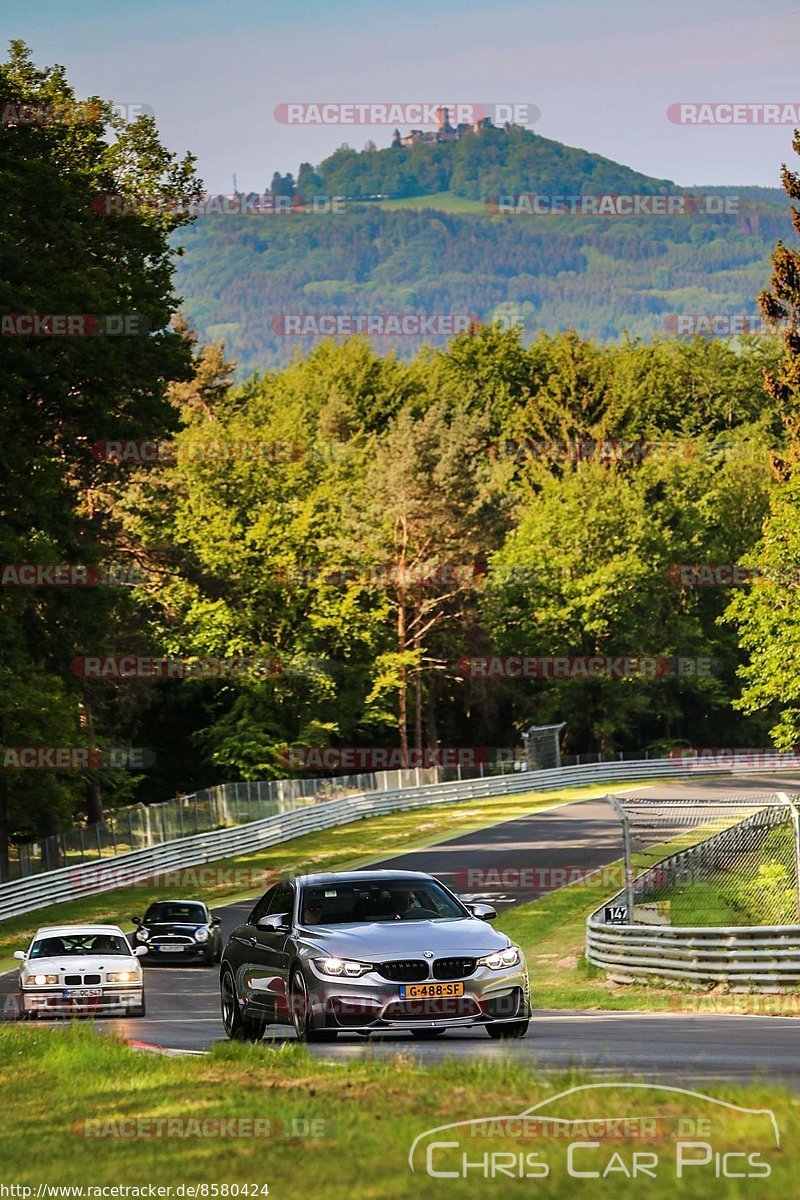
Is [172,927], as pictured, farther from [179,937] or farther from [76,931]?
[76,931]

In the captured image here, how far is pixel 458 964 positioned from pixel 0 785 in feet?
108

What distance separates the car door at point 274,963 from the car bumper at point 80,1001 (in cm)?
719

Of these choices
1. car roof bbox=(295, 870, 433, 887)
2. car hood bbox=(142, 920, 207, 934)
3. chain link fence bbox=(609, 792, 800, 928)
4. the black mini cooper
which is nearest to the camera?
car roof bbox=(295, 870, 433, 887)

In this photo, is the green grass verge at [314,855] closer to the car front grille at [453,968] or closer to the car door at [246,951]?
the car door at [246,951]

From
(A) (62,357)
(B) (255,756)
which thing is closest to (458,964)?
(A) (62,357)

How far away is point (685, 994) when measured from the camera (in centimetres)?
2231

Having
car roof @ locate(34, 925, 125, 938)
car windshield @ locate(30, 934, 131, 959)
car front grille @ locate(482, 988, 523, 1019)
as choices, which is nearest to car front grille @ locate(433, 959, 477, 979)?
car front grille @ locate(482, 988, 523, 1019)

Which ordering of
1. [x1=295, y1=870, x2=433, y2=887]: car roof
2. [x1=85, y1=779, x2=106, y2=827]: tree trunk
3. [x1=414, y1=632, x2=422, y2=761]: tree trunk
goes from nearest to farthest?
[x1=295, y1=870, x2=433, y2=887]: car roof → [x1=85, y1=779, x2=106, y2=827]: tree trunk → [x1=414, y1=632, x2=422, y2=761]: tree trunk

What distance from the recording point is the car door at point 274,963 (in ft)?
48.4

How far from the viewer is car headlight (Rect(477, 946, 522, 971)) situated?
14109 millimetres

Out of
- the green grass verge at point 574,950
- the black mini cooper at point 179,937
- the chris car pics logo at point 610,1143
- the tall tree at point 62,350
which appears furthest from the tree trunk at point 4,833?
the chris car pics logo at point 610,1143

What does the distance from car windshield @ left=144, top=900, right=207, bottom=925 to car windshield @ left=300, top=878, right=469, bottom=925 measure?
18.4 meters

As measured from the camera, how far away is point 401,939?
46.4 ft

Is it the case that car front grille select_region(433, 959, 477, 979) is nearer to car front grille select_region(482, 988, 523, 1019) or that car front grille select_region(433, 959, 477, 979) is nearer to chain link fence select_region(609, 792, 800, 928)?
car front grille select_region(482, 988, 523, 1019)
